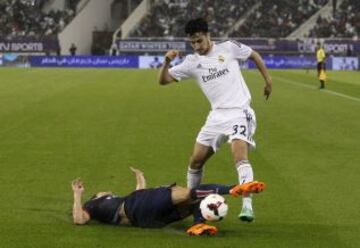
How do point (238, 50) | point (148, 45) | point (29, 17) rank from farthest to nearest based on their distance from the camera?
1. point (29, 17)
2. point (148, 45)
3. point (238, 50)

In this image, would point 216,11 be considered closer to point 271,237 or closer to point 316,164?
point 316,164

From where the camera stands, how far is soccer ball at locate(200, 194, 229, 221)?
305 inches

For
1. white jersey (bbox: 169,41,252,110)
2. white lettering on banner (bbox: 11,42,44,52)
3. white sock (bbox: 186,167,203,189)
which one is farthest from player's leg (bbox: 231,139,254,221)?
white lettering on banner (bbox: 11,42,44,52)

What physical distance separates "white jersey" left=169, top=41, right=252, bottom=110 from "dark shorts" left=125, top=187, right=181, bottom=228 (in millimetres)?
1281

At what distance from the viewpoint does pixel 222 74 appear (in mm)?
8648

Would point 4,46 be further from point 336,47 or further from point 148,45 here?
point 336,47

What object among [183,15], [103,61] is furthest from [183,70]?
[183,15]

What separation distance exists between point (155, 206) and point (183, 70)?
1683mm

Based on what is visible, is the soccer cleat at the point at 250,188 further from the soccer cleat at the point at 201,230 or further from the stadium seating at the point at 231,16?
the stadium seating at the point at 231,16

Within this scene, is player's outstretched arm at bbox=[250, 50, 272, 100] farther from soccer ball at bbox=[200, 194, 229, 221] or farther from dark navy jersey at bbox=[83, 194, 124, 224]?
dark navy jersey at bbox=[83, 194, 124, 224]

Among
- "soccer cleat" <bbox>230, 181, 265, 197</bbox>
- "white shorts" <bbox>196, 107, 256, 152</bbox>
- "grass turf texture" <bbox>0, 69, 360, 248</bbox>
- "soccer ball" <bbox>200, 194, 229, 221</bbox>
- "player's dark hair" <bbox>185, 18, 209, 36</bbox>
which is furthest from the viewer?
"white shorts" <bbox>196, 107, 256, 152</bbox>

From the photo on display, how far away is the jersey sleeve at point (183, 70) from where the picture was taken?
8.83 metres

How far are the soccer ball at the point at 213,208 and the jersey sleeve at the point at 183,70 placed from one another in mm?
1695

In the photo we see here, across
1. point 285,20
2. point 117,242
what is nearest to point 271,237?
point 117,242
